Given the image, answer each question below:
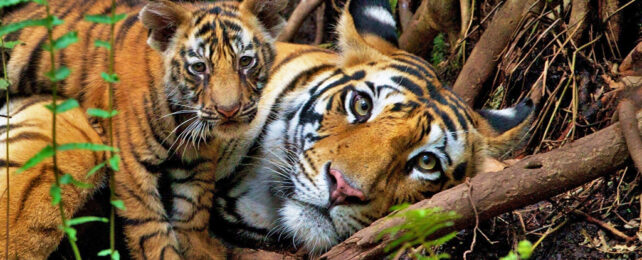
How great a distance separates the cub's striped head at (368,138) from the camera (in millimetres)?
3230

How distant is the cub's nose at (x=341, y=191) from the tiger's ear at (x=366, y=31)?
39.5 inches

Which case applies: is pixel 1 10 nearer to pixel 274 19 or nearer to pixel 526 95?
pixel 274 19

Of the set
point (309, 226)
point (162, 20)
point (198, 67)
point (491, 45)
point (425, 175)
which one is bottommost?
point (309, 226)

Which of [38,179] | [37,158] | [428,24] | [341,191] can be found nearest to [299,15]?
[428,24]

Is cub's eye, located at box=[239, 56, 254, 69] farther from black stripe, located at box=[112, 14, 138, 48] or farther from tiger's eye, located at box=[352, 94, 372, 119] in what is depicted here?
black stripe, located at box=[112, 14, 138, 48]

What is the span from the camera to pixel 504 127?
3.79m

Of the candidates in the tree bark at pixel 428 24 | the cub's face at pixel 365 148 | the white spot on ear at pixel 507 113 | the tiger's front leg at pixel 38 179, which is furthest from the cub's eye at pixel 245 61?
the tree bark at pixel 428 24

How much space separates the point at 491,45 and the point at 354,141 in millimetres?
1760

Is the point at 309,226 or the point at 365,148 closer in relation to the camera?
the point at 365,148

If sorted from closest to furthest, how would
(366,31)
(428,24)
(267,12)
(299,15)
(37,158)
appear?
(37,158) < (267,12) < (366,31) < (428,24) < (299,15)

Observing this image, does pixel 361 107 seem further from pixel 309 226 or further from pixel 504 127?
pixel 504 127

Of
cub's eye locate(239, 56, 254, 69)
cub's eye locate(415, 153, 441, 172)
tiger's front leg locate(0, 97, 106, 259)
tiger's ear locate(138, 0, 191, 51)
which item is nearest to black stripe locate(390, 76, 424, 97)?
cub's eye locate(415, 153, 441, 172)

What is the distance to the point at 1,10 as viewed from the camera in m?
4.11

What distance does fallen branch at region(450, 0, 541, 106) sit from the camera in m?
4.57
